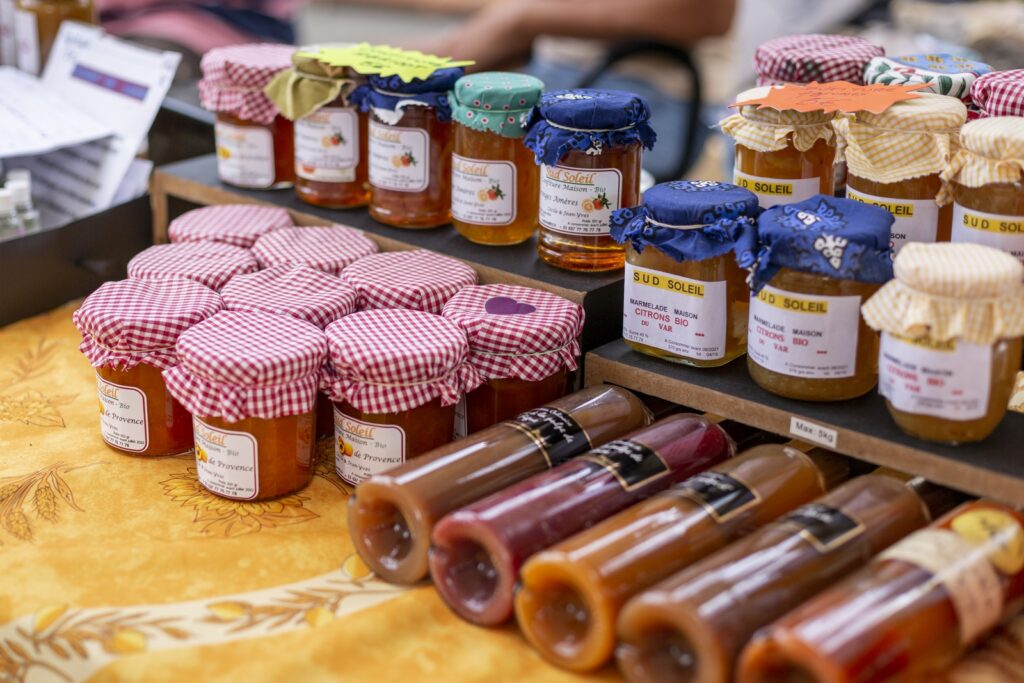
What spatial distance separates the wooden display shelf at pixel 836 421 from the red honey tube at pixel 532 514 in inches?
3.9

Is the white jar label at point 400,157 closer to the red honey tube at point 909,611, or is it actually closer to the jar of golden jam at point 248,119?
the jar of golden jam at point 248,119

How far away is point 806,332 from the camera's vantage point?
1115 mm

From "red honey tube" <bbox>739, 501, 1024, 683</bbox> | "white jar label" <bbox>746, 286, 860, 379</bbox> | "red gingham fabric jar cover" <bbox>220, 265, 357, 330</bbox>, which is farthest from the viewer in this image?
"red gingham fabric jar cover" <bbox>220, 265, 357, 330</bbox>

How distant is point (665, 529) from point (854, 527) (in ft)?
0.53

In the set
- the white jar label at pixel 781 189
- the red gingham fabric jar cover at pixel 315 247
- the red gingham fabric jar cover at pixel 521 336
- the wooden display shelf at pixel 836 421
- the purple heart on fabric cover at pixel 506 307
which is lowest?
the wooden display shelf at pixel 836 421

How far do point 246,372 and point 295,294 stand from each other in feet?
0.77

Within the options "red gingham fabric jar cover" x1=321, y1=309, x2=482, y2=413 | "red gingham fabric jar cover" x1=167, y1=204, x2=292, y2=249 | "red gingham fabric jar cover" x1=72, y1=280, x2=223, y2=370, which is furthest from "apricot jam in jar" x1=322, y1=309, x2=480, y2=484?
"red gingham fabric jar cover" x1=167, y1=204, x2=292, y2=249

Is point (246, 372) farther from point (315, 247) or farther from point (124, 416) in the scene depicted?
point (315, 247)

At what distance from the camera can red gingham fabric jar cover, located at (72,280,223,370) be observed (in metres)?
1.25

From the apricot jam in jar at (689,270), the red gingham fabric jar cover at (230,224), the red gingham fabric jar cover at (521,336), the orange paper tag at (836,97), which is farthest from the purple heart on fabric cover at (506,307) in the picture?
the red gingham fabric jar cover at (230,224)

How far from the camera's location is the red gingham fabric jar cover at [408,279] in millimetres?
1364

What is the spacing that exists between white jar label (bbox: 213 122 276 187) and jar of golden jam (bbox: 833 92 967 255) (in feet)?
2.83

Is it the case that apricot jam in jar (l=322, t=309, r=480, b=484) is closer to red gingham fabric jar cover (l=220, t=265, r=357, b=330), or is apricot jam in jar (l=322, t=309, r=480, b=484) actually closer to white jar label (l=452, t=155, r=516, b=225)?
red gingham fabric jar cover (l=220, t=265, r=357, b=330)

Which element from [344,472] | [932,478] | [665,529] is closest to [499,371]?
[344,472]
